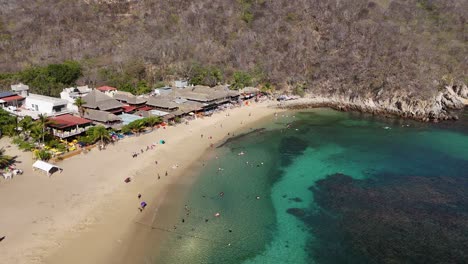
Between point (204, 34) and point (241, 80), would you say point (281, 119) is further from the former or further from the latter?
point (204, 34)

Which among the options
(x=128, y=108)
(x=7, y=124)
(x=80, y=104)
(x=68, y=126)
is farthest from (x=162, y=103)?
(x=7, y=124)

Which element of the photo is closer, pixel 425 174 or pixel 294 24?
pixel 425 174

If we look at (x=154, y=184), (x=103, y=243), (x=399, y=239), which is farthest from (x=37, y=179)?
(x=399, y=239)

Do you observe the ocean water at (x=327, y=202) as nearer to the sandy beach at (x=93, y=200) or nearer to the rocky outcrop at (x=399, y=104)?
the sandy beach at (x=93, y=200)

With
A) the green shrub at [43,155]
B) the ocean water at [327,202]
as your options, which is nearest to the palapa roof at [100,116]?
the green shrub at [43,155]

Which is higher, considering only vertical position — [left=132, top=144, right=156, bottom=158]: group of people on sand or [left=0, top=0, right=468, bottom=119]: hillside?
[left=0, top=0, right=468, bottom=119]: hillside

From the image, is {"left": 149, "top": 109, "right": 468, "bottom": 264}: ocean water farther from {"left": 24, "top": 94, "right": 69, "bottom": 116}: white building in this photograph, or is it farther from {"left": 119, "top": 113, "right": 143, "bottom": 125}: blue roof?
{"left": 24, "top": 94, "right": 69, "bottom": 116}: white building

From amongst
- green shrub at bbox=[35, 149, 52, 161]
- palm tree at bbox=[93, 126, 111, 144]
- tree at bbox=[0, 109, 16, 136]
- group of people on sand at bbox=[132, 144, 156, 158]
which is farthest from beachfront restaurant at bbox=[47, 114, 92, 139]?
group of people on sand at bbox=[132, 144, 156, 158]

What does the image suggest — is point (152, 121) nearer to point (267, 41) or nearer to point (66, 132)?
point (66, 132)

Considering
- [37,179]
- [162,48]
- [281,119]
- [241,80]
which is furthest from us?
[162,48]
